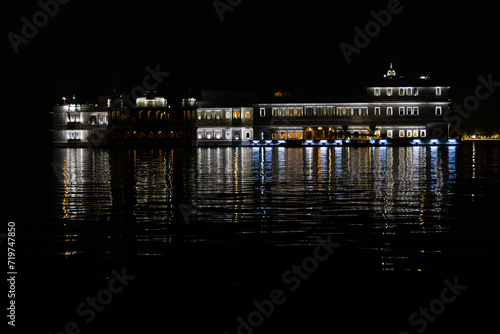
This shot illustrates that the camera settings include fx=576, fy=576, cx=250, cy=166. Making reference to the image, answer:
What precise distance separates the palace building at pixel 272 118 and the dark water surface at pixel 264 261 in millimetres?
59328

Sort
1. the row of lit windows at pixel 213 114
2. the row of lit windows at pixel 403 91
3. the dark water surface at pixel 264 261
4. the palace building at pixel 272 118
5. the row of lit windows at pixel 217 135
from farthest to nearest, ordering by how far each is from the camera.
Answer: the row of lit windows at pixel 213 114, the row of lit windows at pixel 217 135, the row of lit windows at pixel 403 91, the palace building at pixel 272 118, the dark water surface at pixel 264 261

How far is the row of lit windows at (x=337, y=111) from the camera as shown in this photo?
80062 millimetres

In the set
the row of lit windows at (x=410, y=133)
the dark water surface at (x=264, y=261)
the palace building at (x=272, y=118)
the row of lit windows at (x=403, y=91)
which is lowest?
the dark water surface at (x=264, y=261)

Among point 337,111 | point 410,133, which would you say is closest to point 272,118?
point 337,111

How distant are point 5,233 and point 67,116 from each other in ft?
280

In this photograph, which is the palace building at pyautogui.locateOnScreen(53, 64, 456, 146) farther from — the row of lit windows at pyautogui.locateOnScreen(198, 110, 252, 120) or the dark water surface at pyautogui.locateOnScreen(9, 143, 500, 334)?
the dark water surface at pyautogui.locateOnScreen(9, 143, 500, 334)

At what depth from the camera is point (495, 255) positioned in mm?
8539

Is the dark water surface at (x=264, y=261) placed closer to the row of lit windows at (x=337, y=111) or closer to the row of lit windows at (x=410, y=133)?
the row of lit windows at (x=410, y=133)

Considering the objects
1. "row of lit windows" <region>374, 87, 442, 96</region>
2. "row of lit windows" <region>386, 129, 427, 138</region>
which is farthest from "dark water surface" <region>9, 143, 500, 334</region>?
"row of lit windows" <region>374, 87, 442, 96</region>

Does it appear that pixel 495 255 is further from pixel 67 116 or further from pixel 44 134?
pixel 44 134

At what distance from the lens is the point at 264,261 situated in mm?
8281

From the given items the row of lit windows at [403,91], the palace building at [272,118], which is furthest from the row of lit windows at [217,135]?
the row of lit windows at [403,91]

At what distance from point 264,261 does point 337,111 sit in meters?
75.2

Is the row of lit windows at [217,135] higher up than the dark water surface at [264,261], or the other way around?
the row of lit windows at [217,135]
